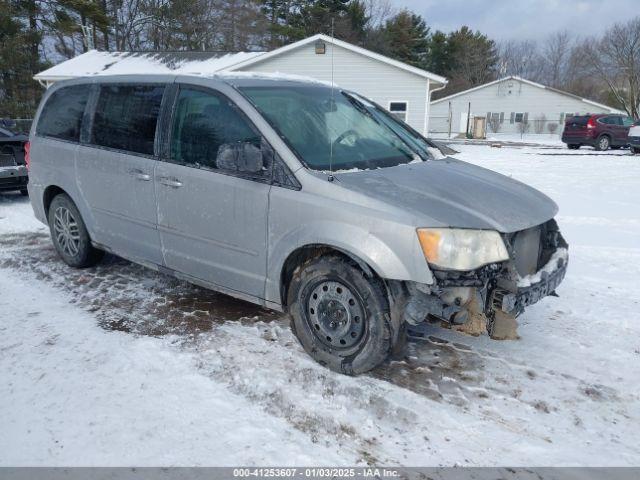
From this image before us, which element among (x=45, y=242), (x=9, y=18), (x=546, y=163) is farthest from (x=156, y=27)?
(x=45, y=242)

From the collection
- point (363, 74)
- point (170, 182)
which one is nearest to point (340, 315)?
point (170, 182)

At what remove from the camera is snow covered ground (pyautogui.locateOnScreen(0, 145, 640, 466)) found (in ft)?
8.46

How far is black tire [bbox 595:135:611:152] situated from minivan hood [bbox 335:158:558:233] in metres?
23.9

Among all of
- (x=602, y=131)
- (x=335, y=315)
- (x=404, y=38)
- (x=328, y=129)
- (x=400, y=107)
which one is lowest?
(x=335, y=315)

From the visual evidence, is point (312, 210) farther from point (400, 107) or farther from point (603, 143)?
point (603, 143)

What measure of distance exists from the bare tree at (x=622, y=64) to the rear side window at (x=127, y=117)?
165 ft

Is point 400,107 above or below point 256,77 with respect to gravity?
above

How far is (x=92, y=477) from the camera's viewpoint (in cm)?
236

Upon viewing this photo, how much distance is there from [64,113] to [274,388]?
3.64m

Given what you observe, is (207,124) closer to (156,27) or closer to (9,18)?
(9,18)

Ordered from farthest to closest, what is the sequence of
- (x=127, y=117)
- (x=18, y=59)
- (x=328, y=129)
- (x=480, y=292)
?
(x=18, y=59) → (x=127, y=117) → (x=328, y=129) → (x=480, y=292)

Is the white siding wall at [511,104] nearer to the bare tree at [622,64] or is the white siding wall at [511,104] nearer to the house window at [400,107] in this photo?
the bare tree at [622,64]

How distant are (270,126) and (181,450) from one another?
2.05 metres

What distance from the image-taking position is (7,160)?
27.9ft
